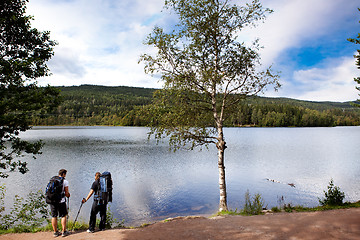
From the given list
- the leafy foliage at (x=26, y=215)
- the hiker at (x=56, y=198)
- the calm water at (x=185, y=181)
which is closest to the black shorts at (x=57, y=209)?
the hiker at (x=56, y=198)

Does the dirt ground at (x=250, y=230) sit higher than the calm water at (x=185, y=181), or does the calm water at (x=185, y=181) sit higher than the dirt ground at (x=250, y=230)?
the dirt ground at (x=250, y=230)

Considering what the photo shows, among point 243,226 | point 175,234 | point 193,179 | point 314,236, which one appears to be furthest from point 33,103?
point 193,179

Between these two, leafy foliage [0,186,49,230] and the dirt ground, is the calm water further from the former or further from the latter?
the dirt ground

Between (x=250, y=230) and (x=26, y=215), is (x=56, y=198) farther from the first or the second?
(x=250, y=230)

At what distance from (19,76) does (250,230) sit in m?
11.5

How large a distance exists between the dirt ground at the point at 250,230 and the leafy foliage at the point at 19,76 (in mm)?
4019

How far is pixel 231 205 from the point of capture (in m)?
17.0

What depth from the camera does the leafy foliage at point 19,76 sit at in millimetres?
10023

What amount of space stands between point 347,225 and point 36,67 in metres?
14.0

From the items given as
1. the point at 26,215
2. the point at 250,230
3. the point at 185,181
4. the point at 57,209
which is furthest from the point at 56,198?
the point at 185,181

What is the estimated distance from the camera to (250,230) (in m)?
8.06

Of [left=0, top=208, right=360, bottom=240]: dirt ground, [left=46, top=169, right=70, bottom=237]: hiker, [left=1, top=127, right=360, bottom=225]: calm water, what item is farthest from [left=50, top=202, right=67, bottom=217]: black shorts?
[left=1, top=127, right=360, bottom=225]: calm water

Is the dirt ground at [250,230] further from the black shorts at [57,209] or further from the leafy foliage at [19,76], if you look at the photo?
the leafy foliage at [19,76]

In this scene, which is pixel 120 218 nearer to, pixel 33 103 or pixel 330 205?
pixel 33 103
